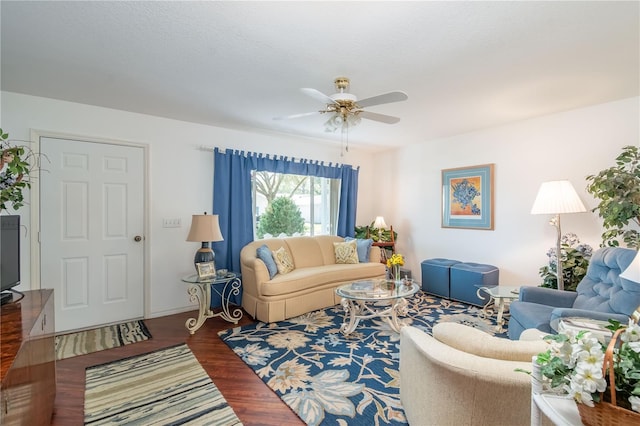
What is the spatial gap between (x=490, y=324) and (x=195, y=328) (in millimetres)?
3249

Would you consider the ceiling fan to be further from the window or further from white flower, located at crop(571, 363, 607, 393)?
the window

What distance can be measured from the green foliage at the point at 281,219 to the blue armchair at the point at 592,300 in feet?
10.5

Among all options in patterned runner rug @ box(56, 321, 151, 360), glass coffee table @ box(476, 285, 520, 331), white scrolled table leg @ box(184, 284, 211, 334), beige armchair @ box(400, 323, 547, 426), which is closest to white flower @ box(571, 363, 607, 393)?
beige armchair @ box(400, 323, 547, 426)

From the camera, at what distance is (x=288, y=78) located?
8.48ft

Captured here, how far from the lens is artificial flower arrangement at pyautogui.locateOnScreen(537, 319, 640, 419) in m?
0.81

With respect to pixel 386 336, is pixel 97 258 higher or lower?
higher

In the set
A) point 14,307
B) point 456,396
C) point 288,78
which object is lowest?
point 456,396

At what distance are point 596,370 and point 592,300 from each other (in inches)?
91.4

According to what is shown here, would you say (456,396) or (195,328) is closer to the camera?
(456,396)

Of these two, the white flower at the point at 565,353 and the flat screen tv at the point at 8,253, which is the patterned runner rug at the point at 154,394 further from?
the white flower at the point at 565,353

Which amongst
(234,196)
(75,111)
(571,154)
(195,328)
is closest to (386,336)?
(195,328)

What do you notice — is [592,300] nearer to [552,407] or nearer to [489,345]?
[489,345]

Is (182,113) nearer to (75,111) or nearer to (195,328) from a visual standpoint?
(75,111)

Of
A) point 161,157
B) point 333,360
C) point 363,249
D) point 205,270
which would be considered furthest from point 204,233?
point 363,249
